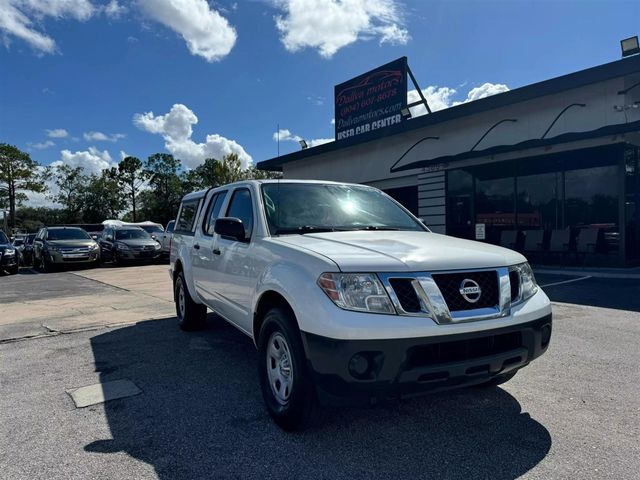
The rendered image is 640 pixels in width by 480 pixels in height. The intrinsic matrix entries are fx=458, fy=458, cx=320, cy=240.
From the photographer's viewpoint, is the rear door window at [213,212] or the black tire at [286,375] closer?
the black tire at [286,375]

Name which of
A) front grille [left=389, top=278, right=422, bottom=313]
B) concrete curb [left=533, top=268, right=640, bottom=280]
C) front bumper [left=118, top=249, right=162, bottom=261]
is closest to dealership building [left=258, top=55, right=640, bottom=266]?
concrete curb [left=533, top=268, right=640, bottom=280]

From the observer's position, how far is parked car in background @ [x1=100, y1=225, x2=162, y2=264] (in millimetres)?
18234

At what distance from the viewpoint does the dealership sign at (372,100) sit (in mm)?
19484

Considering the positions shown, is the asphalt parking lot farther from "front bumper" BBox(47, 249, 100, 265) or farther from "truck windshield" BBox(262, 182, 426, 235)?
"front bumper" BBox(47, 249, 100, 265)

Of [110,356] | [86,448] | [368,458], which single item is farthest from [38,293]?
[368,458]

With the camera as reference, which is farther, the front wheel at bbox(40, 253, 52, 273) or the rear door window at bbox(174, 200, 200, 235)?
the front wheel at bbox(40, 253, 52, 273)

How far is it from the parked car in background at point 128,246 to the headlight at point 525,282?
17.3 metres

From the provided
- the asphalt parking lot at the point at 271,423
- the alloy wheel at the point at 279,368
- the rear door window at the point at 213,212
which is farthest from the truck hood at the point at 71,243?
the alloy wheel at the point at 279,368

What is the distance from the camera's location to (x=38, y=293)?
417 inches

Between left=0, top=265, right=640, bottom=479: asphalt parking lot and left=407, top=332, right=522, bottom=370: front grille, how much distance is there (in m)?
0.56

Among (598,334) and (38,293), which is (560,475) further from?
(38,293)

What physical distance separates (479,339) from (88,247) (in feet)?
57.2

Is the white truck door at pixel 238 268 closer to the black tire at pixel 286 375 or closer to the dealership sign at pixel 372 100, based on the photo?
the black tire at pixel 286 375

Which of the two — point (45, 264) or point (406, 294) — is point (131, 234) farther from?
point (406, 294)
